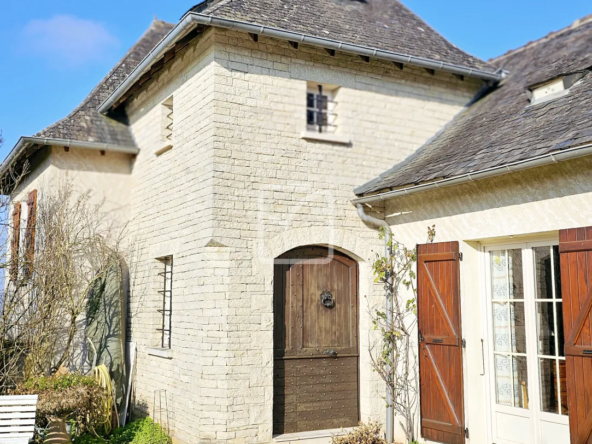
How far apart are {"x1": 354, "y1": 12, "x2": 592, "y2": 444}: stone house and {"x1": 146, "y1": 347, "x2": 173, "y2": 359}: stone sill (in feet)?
11.0

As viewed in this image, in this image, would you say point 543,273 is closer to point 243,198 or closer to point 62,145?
point 243,198

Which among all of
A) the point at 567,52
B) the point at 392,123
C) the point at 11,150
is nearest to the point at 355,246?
the point at 392,123

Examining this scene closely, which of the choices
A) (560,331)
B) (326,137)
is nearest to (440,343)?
(560,331)

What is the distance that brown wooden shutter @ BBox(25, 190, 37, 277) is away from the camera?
31.0 ft

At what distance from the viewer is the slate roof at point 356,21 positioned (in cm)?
837

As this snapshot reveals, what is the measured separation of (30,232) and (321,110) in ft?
17.2

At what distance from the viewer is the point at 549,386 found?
6.57 meters

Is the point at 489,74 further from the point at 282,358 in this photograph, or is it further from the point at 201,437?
the point at 201,437

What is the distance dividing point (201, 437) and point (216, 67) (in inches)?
182

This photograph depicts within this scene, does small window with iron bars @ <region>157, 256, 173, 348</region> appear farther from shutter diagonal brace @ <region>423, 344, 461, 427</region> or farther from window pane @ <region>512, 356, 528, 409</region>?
window pane @ <region>512, 356, 528, 409</region>

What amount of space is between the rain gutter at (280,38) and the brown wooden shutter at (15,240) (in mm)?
2744

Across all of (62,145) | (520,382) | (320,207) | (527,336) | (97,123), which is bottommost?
(520,382)

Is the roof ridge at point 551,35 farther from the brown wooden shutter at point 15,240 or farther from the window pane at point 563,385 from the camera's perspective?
the brown wooden shutter at point 15,240

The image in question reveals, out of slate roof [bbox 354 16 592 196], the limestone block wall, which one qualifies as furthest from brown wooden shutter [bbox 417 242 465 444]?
slate roof [bbox 354 16 592 196]
